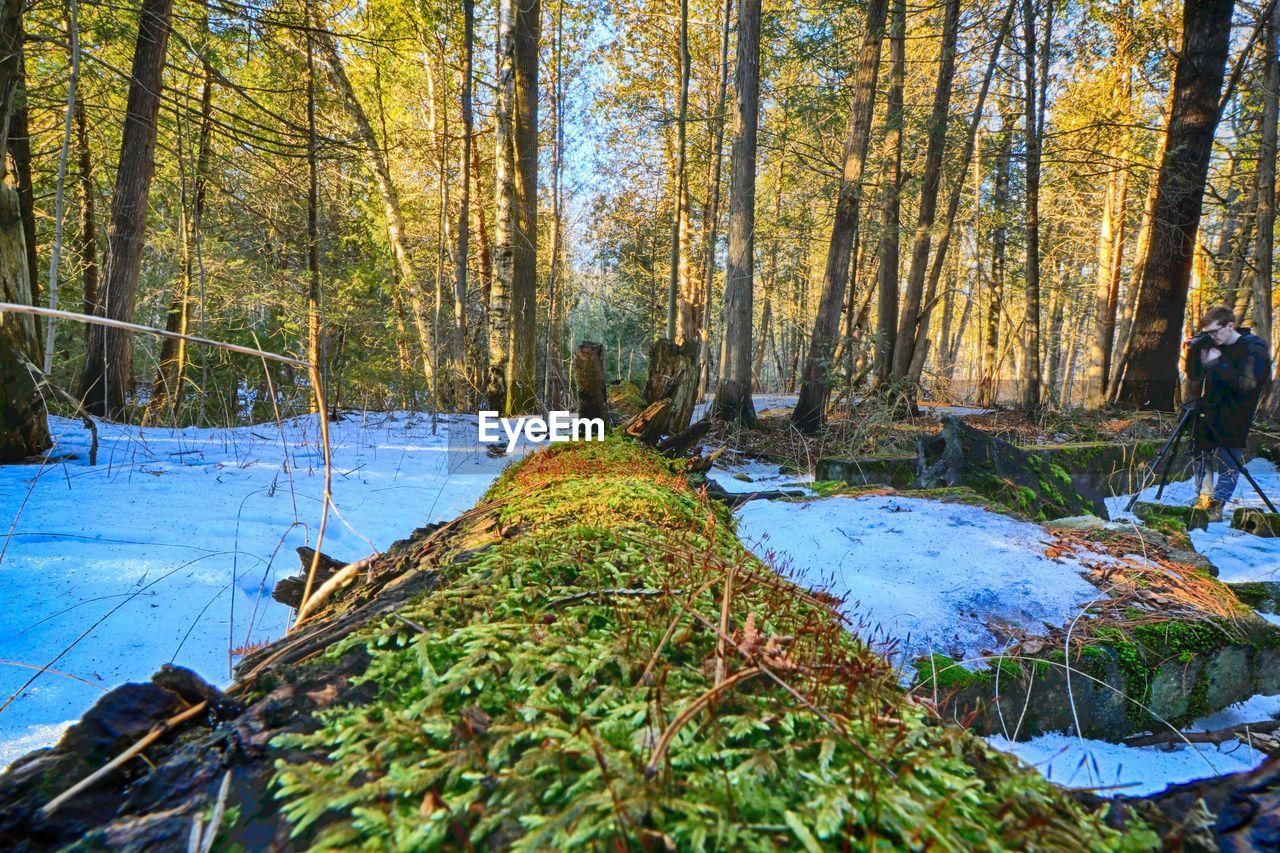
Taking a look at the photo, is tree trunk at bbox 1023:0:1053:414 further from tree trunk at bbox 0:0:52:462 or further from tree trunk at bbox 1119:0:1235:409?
tree trunk at bbox 0:0:52:462

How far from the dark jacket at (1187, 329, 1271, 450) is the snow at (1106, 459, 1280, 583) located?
2.99ft

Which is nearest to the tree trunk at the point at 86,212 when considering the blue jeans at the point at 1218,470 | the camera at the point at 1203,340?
the camera at the point at 1203,340

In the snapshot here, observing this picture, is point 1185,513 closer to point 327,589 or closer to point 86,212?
point 327,589

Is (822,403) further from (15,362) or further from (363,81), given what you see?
(363,81)

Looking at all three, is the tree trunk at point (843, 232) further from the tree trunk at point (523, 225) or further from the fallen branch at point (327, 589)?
the fallen branch at point (327, 589)

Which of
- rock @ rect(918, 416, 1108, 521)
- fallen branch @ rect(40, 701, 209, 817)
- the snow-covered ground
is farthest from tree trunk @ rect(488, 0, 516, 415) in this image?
fallen branch @ rect(40, 701, 209, 817)

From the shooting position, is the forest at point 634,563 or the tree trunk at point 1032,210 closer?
the forest at point 634,563

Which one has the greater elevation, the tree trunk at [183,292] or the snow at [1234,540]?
the tree trunk at [183,292]

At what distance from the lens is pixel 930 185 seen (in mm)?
11953

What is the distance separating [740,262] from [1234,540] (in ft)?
22.5

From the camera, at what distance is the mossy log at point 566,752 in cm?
64

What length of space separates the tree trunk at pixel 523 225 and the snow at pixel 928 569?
5.96m

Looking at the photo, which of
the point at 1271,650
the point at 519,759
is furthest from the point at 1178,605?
the point at 519,759

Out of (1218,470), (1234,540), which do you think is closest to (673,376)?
(1234,540)
